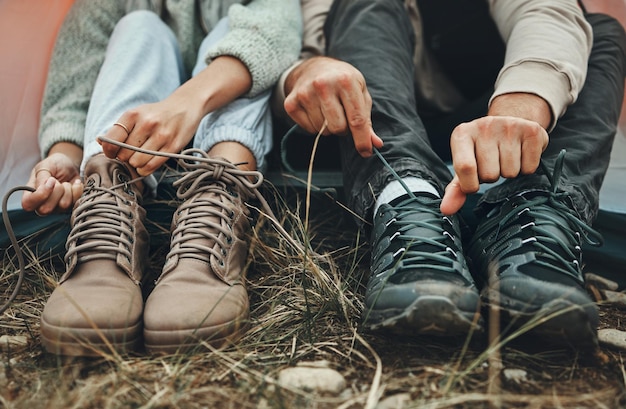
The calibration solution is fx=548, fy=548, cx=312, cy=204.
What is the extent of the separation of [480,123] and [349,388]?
1.42 feet

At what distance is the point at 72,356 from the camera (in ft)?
2.52

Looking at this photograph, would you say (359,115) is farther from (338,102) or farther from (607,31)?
(607,31)

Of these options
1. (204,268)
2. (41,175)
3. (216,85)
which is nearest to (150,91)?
(216,85)

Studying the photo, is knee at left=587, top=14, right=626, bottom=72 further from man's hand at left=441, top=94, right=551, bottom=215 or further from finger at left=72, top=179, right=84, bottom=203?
finger at left=72, top=179, right=84, bottom=203

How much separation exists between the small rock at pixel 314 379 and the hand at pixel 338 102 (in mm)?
429

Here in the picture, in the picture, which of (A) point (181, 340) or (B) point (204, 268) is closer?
(A) point (181, 340)

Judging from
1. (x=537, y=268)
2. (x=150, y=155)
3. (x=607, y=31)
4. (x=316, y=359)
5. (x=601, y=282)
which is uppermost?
(x=607, y=31)

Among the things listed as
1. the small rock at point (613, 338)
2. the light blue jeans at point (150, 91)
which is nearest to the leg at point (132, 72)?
the light blue jeans at point (150, 91)

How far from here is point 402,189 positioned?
37.3 inches

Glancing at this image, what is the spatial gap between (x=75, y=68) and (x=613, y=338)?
4.13ft

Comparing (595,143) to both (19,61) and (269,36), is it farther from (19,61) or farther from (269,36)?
(19,61)

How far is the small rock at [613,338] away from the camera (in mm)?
850

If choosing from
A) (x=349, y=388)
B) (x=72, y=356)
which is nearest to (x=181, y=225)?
(x=72, y=356)

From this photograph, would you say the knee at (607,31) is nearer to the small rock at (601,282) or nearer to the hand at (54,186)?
the small rock at (601,282)
